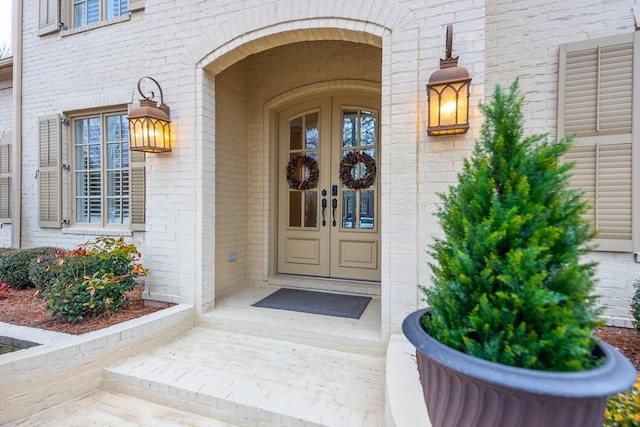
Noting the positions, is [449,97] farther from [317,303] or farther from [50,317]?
[50,317]

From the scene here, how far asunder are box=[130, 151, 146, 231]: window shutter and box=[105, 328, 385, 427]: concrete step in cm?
198

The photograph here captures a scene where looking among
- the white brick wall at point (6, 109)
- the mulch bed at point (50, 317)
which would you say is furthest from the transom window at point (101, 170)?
the white brick wall at point (6, 109)

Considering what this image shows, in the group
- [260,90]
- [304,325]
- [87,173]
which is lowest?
[304,325]

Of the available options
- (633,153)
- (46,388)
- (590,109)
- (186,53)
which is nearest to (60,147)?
(186,53)

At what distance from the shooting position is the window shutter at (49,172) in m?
4.53

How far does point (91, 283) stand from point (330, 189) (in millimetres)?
2666

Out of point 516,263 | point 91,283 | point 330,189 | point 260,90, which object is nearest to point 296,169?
point 330,189

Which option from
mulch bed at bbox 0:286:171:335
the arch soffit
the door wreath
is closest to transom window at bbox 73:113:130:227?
mulch bed at bbox 0:286:171:335

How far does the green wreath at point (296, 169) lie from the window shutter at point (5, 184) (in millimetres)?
4650

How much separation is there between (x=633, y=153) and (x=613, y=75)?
0.68 meters

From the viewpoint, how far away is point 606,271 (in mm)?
2691

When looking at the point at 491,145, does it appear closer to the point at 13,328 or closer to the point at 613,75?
the point at 613,75

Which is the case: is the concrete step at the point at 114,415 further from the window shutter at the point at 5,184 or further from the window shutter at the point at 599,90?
the window shutter at the point at 5,184

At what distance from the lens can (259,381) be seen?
7.00 feet
